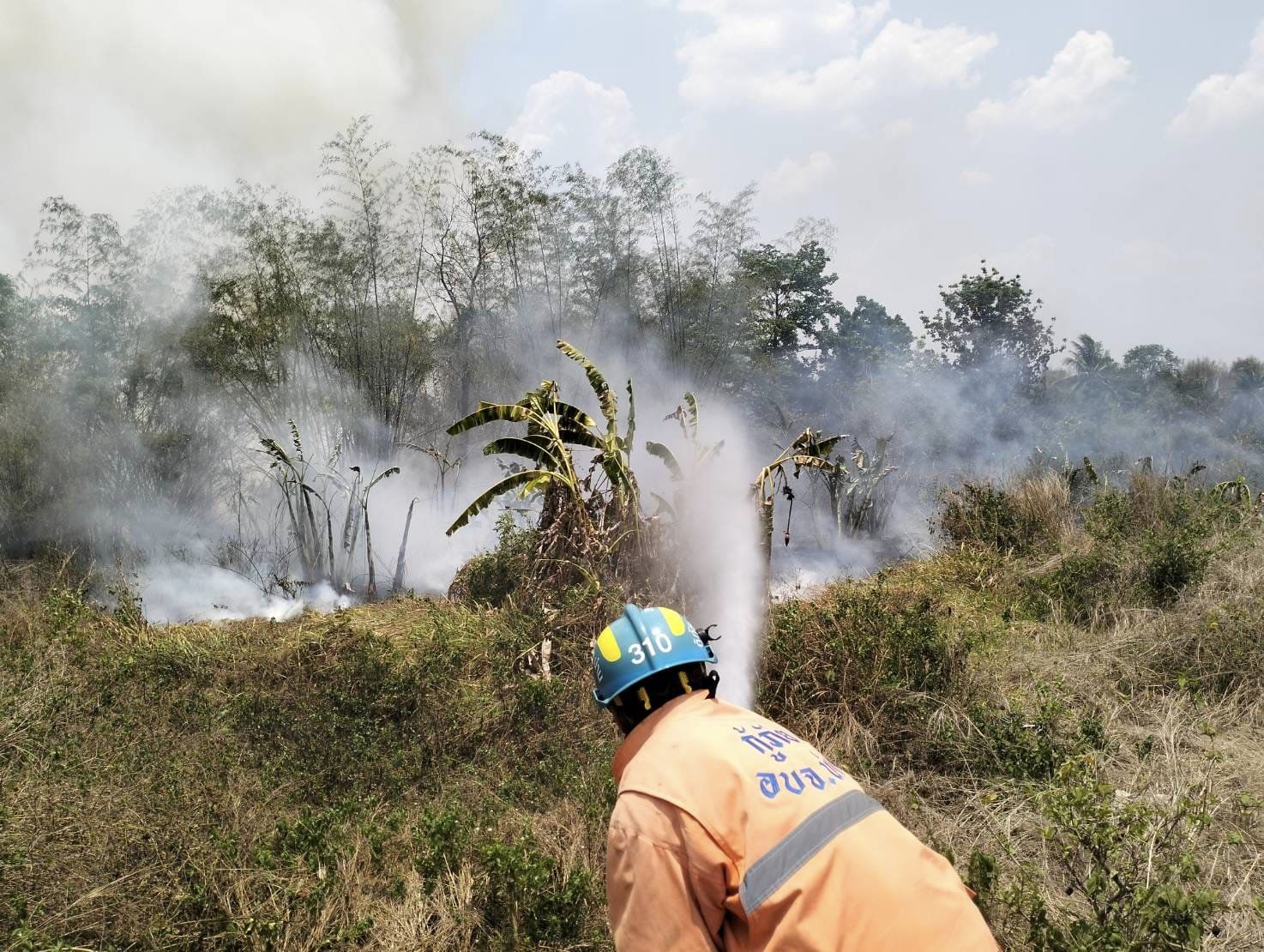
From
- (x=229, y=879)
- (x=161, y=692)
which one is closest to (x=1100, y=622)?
(x=229, y=879)

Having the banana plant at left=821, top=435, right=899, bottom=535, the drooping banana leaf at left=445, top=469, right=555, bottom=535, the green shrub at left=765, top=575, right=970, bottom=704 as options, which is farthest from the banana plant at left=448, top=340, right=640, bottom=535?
the banana plant at left=821, top=435, right=899, bottom=535

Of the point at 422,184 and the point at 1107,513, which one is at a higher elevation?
the point at 422,184

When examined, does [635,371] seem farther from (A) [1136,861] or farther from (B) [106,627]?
(A) [1136,861]

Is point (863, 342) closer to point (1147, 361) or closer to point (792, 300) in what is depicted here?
point (792, 300)

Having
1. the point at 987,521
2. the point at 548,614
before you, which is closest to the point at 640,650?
the point at 548,614

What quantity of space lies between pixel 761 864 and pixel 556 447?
7.19 m

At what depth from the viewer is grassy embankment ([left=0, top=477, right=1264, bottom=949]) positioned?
3.47 meters

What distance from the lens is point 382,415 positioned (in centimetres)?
1502

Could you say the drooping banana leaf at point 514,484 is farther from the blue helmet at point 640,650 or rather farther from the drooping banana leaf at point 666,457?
the blue helmet at point 640,650

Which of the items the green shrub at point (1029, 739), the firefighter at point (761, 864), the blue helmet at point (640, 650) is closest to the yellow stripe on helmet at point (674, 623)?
the blue helmet at point (640, 650)

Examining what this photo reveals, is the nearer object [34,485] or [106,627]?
[106,627]

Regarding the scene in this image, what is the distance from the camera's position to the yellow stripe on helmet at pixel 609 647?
1.99m

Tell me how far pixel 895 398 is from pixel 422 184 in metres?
12.2

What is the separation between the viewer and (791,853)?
156 centimetres
